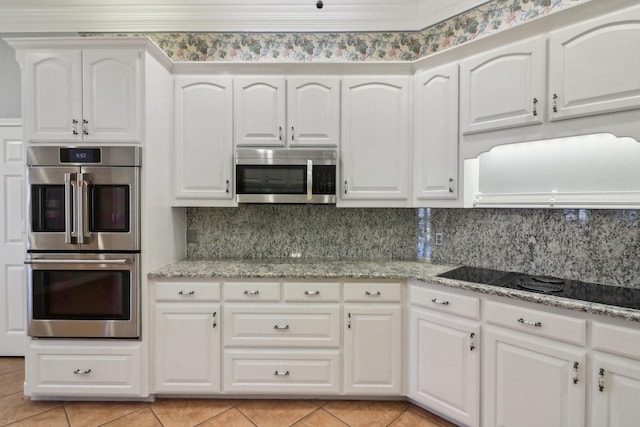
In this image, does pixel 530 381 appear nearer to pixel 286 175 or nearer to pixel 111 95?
pixel 286 175

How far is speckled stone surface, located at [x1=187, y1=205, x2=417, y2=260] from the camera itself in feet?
8.65

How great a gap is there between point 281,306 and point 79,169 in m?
1.60

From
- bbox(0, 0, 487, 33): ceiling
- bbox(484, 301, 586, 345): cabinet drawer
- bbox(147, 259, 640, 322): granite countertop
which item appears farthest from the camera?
bbox(0, 0, 487, 33): ceiling

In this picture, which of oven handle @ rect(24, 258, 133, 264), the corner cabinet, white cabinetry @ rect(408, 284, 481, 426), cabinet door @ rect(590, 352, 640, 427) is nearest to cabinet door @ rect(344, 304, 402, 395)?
white cabinetry @ rect(408, 284, 481, 426)

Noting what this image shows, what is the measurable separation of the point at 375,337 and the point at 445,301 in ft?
1.75

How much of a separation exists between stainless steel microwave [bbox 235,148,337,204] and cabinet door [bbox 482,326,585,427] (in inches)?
55.5

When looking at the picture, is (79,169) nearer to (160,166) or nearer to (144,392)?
(160,166)

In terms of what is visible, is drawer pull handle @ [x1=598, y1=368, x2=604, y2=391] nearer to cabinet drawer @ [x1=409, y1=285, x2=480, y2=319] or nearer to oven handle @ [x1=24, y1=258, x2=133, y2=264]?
cabinet drawer @ [x1=409, y1=285, x2=480, y2=319]

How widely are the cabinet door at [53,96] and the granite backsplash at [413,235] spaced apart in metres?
1.03

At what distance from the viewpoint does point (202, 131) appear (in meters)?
2.33

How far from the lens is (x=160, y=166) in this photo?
2207 millimetres

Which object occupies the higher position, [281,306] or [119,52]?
[119,52]

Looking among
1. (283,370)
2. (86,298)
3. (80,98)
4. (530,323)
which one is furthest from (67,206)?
(530,323)

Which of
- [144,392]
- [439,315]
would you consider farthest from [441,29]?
[144,392]
